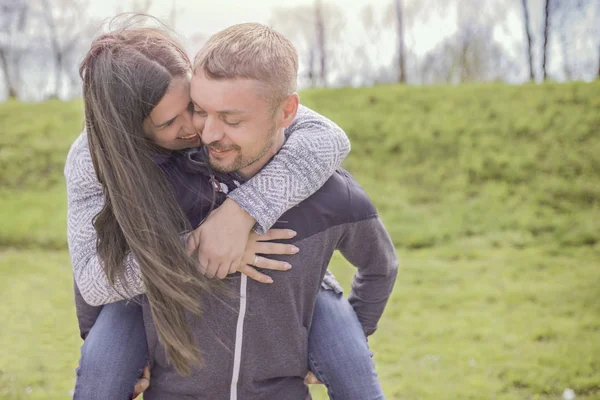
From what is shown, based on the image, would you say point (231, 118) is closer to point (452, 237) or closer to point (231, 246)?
point (231, 246)

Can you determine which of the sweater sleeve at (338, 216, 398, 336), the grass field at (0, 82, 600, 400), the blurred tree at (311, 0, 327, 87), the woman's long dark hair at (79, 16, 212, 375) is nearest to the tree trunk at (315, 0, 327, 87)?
the blurred tree at (311, 0, 327, 87)

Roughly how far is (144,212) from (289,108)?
0.57m

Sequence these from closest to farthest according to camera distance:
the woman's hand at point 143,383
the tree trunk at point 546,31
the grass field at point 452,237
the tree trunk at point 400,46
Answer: the woman's hand at point 143,383 < the grass field at point 452,237 < the tree trunk at point 546,31 < the tree trunk at point 400,46

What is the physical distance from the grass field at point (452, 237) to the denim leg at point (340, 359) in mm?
2040

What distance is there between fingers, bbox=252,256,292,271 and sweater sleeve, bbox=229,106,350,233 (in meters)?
0.08

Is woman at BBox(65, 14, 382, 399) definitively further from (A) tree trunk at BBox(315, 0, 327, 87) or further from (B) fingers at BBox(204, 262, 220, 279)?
(A) tree trunk at BBox(315, 0, 327, 87)

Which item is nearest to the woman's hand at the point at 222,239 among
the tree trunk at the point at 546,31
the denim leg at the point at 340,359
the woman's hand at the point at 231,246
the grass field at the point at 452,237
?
the woman's hand at the point at 231,246

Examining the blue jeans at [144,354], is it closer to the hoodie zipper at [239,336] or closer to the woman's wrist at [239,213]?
the hoodie zipper at [239,336]

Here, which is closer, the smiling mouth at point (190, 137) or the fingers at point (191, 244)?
the fingers at point (191, 244)

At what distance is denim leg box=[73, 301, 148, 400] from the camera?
1854 millimetres

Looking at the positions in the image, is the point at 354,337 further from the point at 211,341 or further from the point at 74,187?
the point at 74,187

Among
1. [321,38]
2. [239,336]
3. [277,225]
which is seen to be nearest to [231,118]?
[277,225]

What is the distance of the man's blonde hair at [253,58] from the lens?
179cm

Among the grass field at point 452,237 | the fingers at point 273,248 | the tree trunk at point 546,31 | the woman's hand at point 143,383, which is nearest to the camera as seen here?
the fingers at point 273,248
